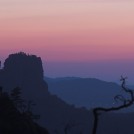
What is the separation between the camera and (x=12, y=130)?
4803 centimetres

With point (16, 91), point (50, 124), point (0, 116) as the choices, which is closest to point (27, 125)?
point (0, 116)

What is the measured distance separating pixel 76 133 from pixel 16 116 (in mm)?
104608

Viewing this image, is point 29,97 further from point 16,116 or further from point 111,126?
point 16,116

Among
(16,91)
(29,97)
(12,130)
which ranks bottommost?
(12,130)

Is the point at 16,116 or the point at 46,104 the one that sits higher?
the point at 46,104

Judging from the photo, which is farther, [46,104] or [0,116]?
[46,104]

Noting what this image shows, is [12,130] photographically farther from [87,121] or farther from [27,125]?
[87,121]

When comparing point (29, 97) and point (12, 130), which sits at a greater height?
point (29, 97)

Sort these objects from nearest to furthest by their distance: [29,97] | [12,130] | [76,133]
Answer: [12,130] → [76,133] → [29,97]

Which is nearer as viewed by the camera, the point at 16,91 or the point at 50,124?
the point at 16,91

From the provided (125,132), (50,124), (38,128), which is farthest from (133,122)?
(38,128)

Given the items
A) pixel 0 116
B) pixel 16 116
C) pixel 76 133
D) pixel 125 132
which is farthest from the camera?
pixel 125 132

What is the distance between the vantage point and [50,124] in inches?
7072

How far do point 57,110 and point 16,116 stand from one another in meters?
145
